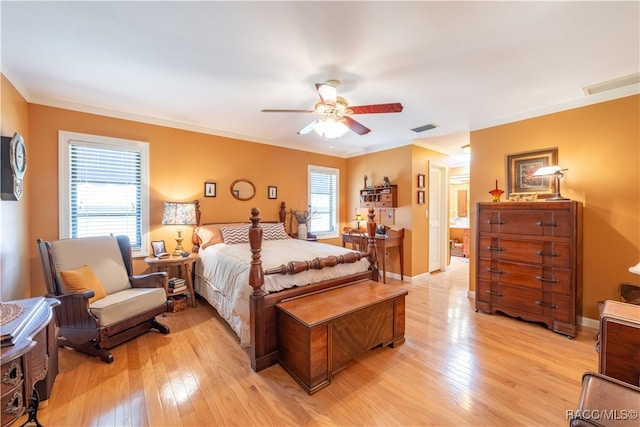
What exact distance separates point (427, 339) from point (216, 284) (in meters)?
2.36

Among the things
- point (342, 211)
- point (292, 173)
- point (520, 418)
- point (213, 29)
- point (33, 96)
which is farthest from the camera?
point (342, 211)

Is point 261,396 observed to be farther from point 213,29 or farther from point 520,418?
point 213,29

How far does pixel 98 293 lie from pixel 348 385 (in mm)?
2430

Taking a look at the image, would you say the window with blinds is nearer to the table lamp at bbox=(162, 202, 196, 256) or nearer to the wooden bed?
the table lamp at bbox=(162, 202, 196, 256)

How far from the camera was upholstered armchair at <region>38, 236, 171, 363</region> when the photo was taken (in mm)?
2188

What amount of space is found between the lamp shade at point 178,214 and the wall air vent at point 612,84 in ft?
15.6

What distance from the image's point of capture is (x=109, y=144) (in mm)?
3275

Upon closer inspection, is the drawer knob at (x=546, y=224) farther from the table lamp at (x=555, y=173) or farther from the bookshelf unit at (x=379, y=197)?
the bookshelf unit at (x=379, y=197)

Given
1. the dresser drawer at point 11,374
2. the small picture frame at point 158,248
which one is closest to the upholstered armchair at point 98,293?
the small picture frame at point 158,248

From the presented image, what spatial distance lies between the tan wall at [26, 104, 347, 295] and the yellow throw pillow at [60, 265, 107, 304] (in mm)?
1082

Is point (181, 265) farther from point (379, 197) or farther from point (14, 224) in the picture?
point (379, 197)


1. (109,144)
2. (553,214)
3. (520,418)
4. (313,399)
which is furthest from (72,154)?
(553,214)

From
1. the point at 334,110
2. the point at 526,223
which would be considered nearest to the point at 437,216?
the point at 526,223

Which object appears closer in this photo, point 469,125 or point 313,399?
point 313,399
